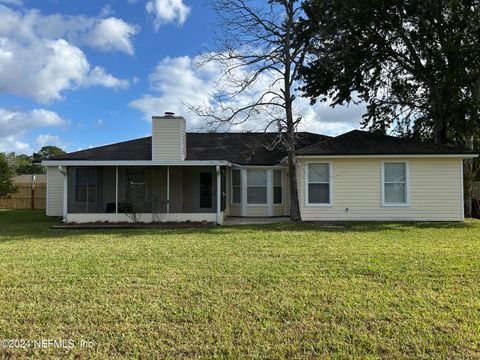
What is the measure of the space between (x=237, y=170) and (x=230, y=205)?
1.61m

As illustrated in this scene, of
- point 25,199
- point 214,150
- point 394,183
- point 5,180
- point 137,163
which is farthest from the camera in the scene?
point 25,199

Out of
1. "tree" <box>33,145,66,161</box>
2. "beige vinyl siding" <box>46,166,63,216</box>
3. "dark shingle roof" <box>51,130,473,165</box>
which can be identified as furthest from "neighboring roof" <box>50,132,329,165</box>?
"tree" <box>33,145,66,161</box>

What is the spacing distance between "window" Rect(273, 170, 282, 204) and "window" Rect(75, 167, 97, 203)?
24.5 feet

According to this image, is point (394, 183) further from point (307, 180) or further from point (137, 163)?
point (137, 163)

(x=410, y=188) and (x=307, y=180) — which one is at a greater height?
(x=307, y=180)

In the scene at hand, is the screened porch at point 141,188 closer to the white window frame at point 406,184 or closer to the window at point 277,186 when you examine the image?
the window at point 277,186

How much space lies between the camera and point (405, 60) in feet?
60.4

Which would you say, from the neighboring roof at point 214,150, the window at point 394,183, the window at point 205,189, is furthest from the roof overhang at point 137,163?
the window at point 394,183

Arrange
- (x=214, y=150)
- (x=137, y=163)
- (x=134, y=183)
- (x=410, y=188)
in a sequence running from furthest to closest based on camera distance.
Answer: (x=214, y=150), (x=134, y=183), (x=410, y=188), (x=137, y=163)

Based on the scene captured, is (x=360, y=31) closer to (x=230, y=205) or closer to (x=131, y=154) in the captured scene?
(x=230, y=205)

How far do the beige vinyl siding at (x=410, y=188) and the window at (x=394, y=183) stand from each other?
224mm

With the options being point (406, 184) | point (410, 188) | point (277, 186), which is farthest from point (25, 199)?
point (410, 188)

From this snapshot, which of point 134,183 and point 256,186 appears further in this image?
point 256,186

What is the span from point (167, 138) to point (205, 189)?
292 cm
